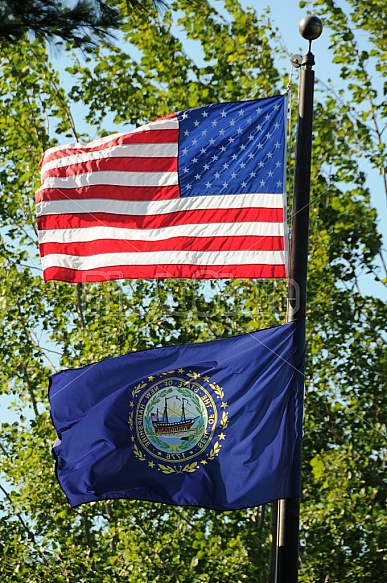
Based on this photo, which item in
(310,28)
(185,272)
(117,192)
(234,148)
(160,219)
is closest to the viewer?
(310,28)

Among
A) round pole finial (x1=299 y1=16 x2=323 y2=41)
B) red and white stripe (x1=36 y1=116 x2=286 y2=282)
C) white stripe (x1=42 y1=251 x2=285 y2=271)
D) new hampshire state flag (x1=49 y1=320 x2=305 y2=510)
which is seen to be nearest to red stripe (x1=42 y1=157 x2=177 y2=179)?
red and white stripe (x1=36 y1=116 x2=286 y2=282)

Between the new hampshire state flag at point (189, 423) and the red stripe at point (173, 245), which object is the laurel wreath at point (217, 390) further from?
the red stripe at point (173, 245)

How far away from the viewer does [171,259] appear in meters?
8.06

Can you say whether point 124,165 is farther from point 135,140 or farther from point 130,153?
point 135,140

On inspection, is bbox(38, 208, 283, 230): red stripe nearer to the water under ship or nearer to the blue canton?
the blue canton

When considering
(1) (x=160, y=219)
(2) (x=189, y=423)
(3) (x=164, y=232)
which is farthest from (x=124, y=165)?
(2) (x=189, y=423)

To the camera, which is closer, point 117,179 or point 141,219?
point 141,219

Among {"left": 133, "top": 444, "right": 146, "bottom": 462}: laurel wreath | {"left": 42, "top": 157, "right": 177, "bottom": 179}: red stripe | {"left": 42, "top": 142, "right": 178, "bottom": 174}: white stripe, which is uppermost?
{"left": 42, "top": 142, "right": 178, "bottom": 174}: white stripe

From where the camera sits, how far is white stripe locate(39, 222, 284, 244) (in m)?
7.92

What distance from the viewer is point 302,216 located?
726cm

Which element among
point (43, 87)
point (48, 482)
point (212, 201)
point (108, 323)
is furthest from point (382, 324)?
point (212, 201)

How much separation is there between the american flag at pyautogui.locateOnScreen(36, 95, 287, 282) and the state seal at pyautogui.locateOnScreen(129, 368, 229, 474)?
901 mm

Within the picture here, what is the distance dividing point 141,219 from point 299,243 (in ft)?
5.07

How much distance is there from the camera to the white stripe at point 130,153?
8414 mm
